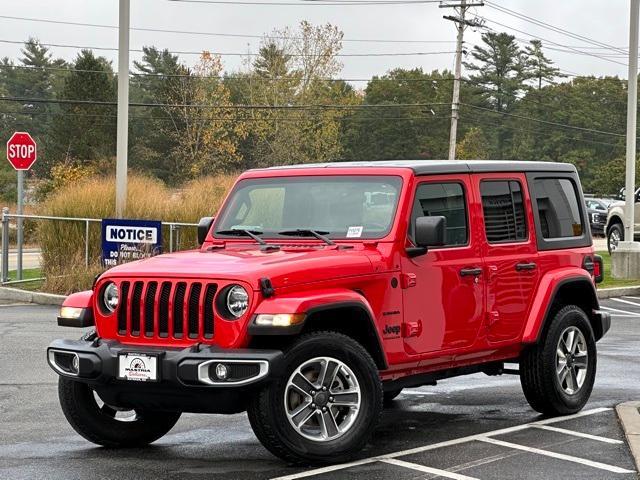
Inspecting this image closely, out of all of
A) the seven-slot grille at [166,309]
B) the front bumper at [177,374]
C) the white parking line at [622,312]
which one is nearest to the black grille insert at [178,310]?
the seven-slot grille at [166,309]

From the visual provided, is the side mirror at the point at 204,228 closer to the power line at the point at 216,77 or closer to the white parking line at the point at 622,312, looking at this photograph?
the white parking line at the point at 622,312

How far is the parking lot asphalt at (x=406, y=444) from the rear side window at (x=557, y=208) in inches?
55.8

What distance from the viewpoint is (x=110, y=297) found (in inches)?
319

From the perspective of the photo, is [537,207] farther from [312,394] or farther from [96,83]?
[96,83]

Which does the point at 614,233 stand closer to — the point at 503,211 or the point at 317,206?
the point at 503,211

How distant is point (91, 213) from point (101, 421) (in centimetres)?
1518

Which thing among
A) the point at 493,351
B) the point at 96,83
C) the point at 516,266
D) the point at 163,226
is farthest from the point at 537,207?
the point at 96,83

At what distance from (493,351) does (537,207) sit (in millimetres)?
1306

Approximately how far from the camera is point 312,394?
7.71 meters

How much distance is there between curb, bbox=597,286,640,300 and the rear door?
536 inches

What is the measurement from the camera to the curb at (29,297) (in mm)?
20812

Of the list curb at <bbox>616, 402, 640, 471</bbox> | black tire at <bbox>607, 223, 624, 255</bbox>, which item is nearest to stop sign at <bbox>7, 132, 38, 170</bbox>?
black tire at <bbox>607, 223, 624, 255</bbox>

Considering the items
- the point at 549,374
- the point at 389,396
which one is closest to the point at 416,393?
the point at 389,396

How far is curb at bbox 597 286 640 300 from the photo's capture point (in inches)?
910
